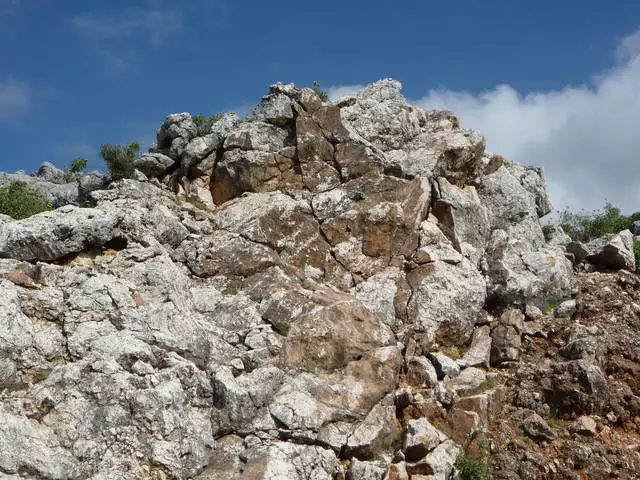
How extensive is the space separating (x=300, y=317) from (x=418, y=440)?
602 cm

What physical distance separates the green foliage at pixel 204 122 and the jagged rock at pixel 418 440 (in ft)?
64.5

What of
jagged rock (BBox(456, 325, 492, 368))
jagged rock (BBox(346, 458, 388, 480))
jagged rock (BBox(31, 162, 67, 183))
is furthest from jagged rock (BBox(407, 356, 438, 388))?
jagged rock (BBox(31, 162, 67, 183))

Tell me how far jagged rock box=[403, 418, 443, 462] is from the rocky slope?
2.9 inches

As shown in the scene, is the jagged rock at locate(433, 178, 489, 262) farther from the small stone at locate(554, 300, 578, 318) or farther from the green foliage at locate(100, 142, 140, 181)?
the green foliage at locate(100, 142, 140, 181)

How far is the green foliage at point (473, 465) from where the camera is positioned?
20.5 metres

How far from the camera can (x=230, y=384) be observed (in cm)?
2011

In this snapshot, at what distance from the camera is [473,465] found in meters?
20.6

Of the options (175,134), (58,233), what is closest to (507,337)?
(58,233)

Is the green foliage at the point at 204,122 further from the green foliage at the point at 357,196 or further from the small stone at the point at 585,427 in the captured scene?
the small stone at the point at 585,427

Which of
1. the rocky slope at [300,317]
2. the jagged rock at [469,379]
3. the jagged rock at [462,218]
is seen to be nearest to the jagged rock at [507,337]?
the rocky slope at [300,317]

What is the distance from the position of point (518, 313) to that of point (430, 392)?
7.78 meters

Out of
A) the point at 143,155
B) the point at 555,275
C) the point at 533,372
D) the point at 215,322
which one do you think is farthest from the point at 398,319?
the point at 143,155

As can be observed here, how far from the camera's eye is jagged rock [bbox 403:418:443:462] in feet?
66.7

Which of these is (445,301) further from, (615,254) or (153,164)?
(153,164)
